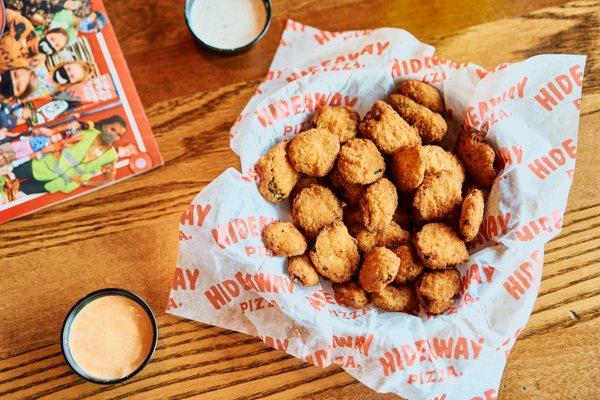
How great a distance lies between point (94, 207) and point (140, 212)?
10 cm

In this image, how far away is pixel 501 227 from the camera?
1134 millimetres

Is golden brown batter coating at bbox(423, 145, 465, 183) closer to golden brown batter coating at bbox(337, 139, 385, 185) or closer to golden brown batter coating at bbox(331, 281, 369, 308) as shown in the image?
golden brown batter coating at bbox(337, 139, 385, 185)

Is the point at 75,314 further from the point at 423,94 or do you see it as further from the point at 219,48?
the point at 423,94

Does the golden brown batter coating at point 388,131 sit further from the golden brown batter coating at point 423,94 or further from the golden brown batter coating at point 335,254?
the golden brown batter coating at point 335,254

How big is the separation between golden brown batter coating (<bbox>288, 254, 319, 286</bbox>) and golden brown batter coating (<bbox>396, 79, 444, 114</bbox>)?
40cm

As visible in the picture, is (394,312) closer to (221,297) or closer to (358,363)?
(358,363)

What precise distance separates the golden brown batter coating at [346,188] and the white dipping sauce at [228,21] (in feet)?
1.22

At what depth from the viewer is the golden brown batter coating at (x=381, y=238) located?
1184 mm

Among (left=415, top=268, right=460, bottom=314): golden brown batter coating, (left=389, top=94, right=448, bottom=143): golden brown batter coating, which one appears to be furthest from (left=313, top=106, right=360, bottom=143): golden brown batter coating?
(left=415, top=268, right=460, bottom=314): golden brown batter coating

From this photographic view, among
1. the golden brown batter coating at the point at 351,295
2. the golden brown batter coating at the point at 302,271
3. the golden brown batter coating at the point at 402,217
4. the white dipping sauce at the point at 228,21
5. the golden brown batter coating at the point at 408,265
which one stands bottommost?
the golden brown batter coating at the point at 351,295

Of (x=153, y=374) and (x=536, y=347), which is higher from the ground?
(x=536, y=347)

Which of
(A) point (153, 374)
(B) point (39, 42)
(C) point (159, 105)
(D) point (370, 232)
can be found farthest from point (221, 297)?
(B) point (39, 42)

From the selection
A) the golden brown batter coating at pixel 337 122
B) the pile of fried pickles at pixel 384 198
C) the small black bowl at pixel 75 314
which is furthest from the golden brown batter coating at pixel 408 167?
the small black bowl at pixel 75 314

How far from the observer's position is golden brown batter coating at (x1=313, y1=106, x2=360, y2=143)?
1.21 meters
